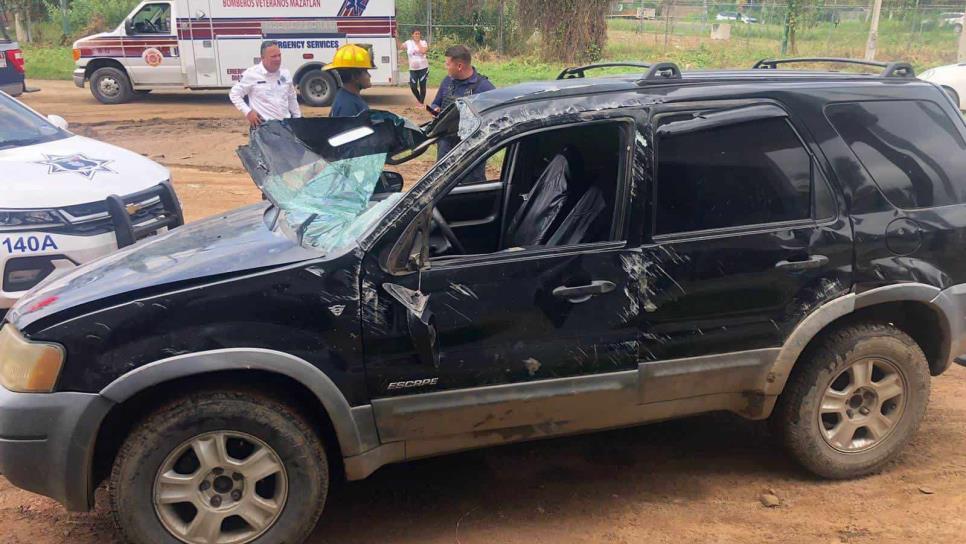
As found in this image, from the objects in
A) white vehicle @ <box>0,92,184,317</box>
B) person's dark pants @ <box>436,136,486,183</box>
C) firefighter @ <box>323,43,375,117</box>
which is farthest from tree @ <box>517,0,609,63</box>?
person's dark pants @ <box>436,136,486,183</box>

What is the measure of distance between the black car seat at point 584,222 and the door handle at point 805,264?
79cm

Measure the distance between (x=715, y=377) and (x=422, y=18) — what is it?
88.0ft

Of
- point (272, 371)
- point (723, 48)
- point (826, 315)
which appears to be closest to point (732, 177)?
A: point (826, 315)

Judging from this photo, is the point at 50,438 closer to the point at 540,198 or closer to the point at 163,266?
the point at 163,266

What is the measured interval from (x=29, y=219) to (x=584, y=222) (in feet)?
11.6

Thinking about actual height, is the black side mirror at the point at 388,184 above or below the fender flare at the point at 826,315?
above

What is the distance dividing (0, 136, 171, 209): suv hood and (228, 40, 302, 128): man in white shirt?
2.55 metres

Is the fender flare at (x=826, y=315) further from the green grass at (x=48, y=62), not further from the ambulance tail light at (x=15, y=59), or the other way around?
the green grass at (x=48, y=62)

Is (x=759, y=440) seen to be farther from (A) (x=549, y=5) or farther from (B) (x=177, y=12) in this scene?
(A) (x=549, y=5)

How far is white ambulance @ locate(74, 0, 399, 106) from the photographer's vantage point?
1659 centimetres

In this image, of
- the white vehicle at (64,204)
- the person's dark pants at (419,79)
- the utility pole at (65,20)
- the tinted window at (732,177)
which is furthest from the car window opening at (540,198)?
the utility pole at (65,20)

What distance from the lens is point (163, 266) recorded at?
325 cm

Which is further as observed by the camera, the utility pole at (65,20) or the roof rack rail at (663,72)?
the utility pole at (65,20)

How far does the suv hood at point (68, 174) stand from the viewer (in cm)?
514
